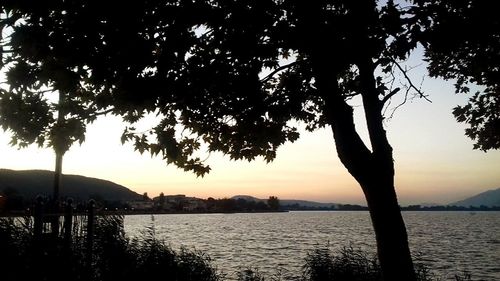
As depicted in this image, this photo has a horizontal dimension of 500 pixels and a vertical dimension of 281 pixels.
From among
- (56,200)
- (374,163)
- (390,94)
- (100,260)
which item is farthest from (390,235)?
(56,200)

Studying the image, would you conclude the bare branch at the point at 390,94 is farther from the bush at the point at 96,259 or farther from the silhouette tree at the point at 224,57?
the bush at the point at 96,259

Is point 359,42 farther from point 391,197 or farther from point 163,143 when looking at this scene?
point 163,143

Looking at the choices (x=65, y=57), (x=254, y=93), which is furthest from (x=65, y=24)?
(x=254, y=93)

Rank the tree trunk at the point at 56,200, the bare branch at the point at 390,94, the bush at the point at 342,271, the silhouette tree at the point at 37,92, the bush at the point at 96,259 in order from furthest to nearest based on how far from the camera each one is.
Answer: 1. the bush at the point at 342,271
2. the tree trunk at the point at 56,200
3. the bush at the point at 96,259
4. the bare branch at the point at 390,94
5. the silhouette tree at the point at 37,92

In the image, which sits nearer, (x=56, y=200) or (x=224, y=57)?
(x=224, y=57)

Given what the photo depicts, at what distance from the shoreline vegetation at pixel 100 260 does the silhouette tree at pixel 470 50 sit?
6.89m

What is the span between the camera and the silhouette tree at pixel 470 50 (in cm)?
694

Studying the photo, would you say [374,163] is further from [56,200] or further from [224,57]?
[56,200]

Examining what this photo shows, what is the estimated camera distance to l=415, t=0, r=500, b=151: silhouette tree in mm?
6941

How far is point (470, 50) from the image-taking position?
13.7 metres

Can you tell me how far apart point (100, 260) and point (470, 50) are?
1399 centimetres

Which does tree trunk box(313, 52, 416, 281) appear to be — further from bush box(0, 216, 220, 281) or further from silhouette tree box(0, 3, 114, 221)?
bush box(0, 216, 220, 281)

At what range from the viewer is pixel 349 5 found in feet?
23.9

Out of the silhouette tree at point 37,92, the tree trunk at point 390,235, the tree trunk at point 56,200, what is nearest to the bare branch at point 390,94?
the tree trunk at point 390,235
